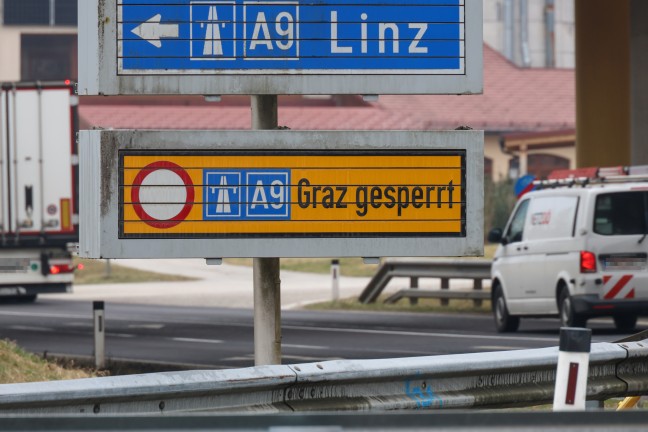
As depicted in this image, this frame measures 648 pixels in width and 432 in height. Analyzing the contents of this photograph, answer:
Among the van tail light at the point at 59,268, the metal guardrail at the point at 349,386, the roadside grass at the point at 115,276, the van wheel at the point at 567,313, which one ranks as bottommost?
the roadside grass at the point at 115,276

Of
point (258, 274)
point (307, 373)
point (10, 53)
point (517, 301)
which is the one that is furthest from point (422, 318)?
point (10, 53)

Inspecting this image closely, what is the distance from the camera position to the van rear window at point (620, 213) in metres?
19.7

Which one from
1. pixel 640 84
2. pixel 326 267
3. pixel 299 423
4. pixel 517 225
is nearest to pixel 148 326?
pixel 517 225

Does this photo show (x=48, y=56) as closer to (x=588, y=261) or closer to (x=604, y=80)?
(x=604, y=80)

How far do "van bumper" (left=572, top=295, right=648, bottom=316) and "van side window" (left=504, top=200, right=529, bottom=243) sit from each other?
2192 millimetres

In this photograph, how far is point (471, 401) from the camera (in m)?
8.70

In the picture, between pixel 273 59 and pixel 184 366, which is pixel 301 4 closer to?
pixel 273 59

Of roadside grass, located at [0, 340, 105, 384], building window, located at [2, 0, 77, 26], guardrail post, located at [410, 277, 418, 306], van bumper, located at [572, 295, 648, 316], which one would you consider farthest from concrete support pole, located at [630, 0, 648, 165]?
building window, located at [2, 0, 77, 26]

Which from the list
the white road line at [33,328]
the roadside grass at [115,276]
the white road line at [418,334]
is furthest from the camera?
the roadside grass at [115,276]

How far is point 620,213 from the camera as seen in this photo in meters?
19.8

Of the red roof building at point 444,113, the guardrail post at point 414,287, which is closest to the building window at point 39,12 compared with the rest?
the red roof building at point 444,113

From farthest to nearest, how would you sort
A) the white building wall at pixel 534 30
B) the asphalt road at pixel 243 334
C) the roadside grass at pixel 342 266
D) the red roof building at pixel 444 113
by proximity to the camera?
the white building wall at pixel 534 30 → the red roof building at pixel 444 113 → the roadside grass at pixel 342 266 → the asphalt road at pixel 243 334

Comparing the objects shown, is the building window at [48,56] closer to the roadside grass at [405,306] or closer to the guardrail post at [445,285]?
the roadside grass at [405,306]

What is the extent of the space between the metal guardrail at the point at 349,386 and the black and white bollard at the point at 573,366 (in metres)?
1.47
